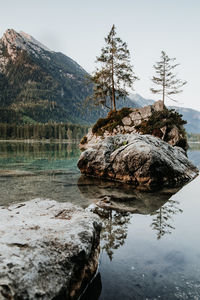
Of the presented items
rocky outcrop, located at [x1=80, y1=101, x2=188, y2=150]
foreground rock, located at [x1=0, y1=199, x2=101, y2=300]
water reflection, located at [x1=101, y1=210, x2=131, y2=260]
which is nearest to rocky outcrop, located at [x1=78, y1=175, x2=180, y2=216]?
water reflection, located at [x1=101, y1=210, x2=131, y2=260]

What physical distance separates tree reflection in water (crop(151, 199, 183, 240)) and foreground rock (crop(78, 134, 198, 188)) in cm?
355

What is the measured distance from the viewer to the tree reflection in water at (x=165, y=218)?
579 centimetres

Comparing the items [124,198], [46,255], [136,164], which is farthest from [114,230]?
[136,164]

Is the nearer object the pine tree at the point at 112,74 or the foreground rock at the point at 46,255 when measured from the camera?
the foreground rock at the point at 46,255

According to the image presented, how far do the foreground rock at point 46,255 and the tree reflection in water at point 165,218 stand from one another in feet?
7.27

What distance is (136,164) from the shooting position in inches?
487

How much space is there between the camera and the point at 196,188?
11.3 meters

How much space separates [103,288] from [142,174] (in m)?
9.05

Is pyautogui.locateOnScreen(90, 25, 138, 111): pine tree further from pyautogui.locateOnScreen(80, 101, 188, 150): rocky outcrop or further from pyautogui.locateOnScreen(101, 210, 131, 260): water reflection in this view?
pyautogui.locateOnScreen(101, 210, 131, 260): water reflection

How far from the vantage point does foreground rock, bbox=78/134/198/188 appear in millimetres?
12047

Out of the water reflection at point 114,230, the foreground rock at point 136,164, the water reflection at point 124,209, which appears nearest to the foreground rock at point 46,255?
the water reflection at point 114,230

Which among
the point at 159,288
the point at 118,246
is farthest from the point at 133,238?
the point at 159,288

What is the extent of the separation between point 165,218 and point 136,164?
5.84 metres

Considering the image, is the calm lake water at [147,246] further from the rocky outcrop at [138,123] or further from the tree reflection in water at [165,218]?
the rocky outcrop at [138,123]
